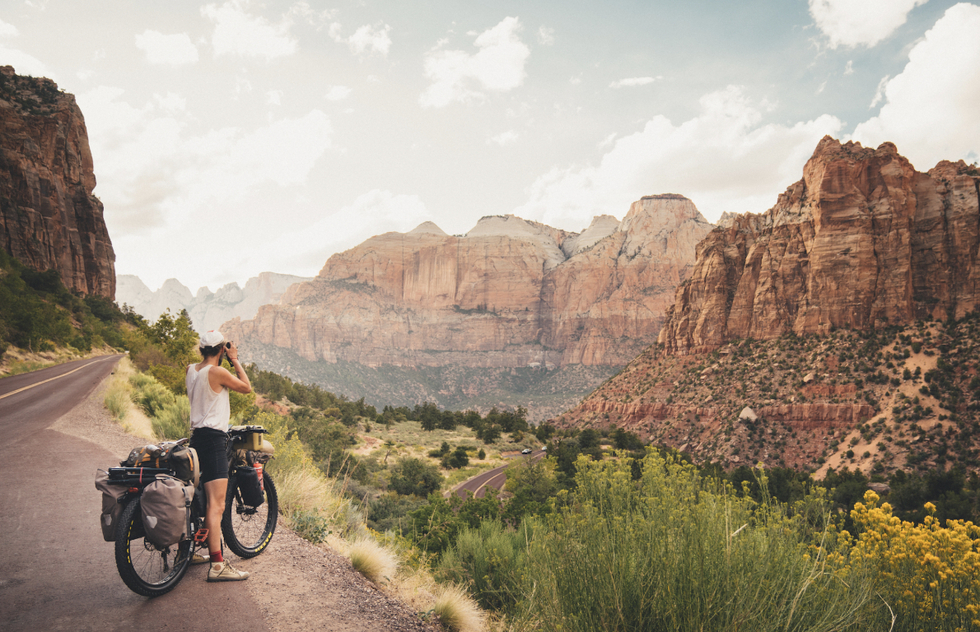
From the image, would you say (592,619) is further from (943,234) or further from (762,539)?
(943,234)

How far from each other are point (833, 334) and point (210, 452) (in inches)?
2627

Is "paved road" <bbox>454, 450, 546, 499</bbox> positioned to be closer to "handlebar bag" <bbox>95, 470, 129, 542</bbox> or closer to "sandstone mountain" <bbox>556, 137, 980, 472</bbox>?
"sandstone mountain" <bbox>556, 137, 980, 472</bbox>

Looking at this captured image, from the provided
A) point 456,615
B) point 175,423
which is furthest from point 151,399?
point 456,615

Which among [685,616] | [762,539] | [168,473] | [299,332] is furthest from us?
[299,332]

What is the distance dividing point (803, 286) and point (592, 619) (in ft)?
243

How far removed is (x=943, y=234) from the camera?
58.8 meters

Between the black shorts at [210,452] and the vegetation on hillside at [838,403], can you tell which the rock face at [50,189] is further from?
the vegetation on hillside at [838,403]

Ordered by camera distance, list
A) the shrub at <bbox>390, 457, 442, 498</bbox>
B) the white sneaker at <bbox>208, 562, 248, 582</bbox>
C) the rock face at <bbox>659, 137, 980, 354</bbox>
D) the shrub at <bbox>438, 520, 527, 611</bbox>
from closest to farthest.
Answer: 1. the white sneaker at <bbox>208, 562, 248, 582</bbox>
2. the shrub at <bbox>438, 520, 527, 611</bbox>
3. the shrub at <bbox>390, 457, 442, 498</bbox>
4. the rock face at <bbox>659, 137, 980, 354</bbox>

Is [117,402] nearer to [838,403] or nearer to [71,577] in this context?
[71,577]

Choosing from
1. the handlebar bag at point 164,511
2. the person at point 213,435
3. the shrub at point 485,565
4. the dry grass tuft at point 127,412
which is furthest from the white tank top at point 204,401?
the dry grass tuft at point 127,412

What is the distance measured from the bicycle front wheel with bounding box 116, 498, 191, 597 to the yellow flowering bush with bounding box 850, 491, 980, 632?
562 cm

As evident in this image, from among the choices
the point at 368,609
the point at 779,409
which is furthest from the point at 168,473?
the point at 779,409

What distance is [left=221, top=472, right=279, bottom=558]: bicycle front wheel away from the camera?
4.84 m

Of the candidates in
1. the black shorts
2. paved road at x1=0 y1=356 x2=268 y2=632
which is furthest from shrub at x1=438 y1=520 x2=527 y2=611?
the black shorts
